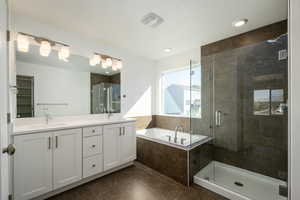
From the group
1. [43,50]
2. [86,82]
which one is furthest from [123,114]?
[43,50]

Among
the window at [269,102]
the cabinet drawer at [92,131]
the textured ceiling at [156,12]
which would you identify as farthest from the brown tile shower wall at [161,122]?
the textured ceiling at [156,12]

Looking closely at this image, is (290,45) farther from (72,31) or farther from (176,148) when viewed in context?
(72,31)

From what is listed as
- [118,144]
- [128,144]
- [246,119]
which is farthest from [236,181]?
[118,144]

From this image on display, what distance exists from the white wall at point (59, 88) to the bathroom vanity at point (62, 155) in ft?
1.31

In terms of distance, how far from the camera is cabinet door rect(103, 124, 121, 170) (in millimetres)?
2297

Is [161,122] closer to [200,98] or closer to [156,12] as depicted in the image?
[200,98]

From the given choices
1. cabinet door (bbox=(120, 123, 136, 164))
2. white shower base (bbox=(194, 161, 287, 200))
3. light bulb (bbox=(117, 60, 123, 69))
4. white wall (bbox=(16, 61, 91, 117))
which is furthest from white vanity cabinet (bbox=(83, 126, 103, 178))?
white shower base (bbox=(194, 161, 287, 200))

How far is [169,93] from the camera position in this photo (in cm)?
381

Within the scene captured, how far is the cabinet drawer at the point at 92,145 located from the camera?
6.76 ft

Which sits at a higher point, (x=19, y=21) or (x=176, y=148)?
(x=19, y=21)

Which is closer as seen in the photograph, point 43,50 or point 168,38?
point 43,50

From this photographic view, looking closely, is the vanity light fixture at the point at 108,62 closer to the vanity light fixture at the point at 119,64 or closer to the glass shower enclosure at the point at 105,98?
the vanity light fixture at the point at 119,64

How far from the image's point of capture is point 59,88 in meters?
2.29

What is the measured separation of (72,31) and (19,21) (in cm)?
67
